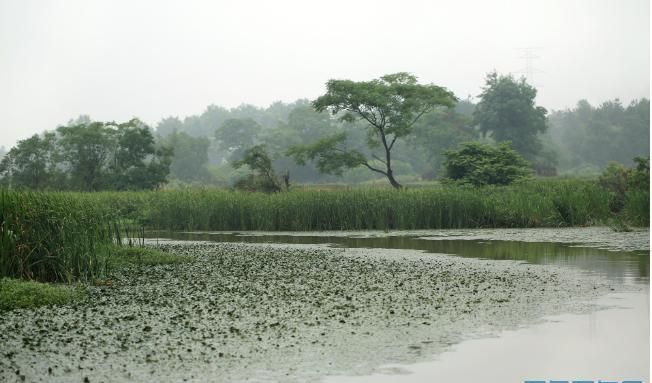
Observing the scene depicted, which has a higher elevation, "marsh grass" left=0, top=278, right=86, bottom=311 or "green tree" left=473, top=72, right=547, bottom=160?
"green tree" left=473, top=72, right=547, bottom=160

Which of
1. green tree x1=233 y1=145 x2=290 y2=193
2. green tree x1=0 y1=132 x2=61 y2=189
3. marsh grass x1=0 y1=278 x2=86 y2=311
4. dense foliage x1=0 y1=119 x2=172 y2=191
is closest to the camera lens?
marsh grass x1=0 y1=278 x2=86 y2=311

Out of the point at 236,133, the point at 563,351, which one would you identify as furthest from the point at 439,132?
the point at 563,351

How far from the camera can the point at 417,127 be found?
70062 millimetres

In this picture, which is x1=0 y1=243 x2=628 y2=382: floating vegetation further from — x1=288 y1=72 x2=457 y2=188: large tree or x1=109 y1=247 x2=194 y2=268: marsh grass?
x1=288 y1=72 x2=457 y2=188: large tree

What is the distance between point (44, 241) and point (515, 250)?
9.16 m

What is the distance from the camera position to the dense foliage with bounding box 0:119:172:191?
43.6 meters

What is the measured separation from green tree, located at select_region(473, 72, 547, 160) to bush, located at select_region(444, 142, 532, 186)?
28583mm

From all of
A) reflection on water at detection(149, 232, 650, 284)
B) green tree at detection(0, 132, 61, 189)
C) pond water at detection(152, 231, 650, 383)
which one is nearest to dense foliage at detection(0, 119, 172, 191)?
green tree at detection(0, 132, 61, 189)

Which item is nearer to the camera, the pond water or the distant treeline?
the pond water

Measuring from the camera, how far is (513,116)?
62.4 meters

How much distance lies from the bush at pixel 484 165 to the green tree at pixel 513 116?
28.6m

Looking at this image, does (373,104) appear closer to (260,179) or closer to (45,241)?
(260,179)

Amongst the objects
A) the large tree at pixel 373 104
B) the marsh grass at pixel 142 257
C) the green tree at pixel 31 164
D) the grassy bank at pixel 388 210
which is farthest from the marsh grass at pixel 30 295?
the green tree at pixel 31 164

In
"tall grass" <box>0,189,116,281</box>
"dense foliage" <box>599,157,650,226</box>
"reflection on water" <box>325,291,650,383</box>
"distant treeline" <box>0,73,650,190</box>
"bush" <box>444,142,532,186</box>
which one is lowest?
"reflection on water" <box>325,291,650,383</box>
